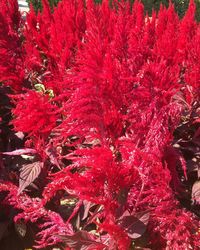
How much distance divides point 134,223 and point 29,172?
0.70 meters

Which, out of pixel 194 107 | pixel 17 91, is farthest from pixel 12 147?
pixel 194 107

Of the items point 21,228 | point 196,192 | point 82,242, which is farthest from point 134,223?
point 21,228

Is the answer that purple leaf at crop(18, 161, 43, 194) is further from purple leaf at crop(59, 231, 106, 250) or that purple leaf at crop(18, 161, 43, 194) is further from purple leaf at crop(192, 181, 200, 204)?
purple leaf at crop(192, 181, 200, 204)

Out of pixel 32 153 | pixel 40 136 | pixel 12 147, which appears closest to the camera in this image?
pixel 40 136

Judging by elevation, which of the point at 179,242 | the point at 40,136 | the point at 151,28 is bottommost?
the point at 179,242

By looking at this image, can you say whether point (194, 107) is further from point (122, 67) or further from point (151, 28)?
point (122, 67)

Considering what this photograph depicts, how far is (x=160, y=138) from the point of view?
5.16 ft

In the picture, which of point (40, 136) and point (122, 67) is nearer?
point (122, 67)

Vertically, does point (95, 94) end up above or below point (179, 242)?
above

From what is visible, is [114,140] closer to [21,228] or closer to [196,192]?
[196,192]

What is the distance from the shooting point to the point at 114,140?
1.71m

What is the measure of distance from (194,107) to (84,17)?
3.23ft

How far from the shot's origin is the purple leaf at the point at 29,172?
2211 mm

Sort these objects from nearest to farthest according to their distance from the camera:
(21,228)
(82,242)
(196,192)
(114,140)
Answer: (114,140) → (82,242) → (196,192) → (21,228)
